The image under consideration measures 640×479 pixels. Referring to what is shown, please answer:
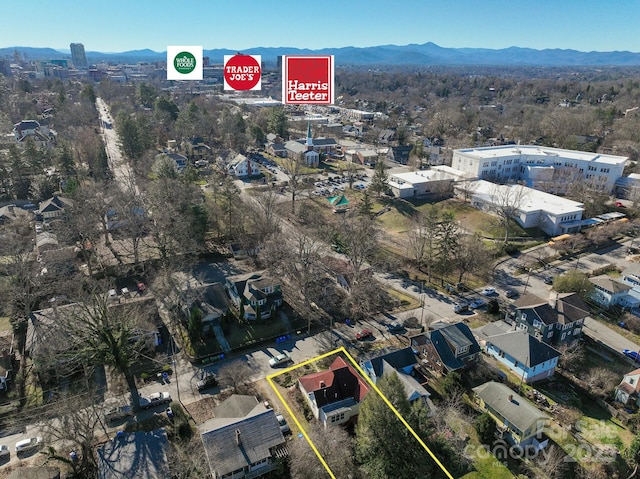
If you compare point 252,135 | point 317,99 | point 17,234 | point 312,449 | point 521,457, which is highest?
point 317,99

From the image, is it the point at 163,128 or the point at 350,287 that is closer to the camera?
the point at 350,287

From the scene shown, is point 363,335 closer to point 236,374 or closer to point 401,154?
point 236,374

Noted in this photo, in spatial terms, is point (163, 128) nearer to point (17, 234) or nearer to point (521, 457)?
point (17, 234)

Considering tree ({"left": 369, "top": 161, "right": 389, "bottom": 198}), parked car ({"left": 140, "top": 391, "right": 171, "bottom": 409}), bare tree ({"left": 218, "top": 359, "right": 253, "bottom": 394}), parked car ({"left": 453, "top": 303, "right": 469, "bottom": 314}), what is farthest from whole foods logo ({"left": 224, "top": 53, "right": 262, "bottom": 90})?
parked car ({"left": 140, "top": 391, "right": 171, "bottom": 409})

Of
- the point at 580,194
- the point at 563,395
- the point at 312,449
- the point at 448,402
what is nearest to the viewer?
the point at 312,449

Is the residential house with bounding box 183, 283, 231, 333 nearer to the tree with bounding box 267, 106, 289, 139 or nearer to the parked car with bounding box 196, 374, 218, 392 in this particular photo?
the parked car with bounding box 196, 374, 218, 392

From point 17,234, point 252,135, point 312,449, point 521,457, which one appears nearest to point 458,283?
point 521,457
